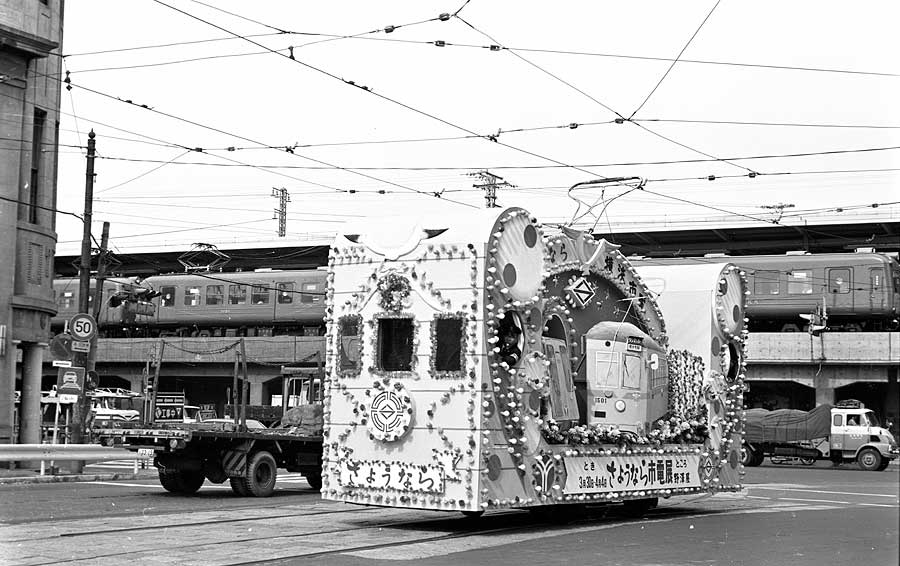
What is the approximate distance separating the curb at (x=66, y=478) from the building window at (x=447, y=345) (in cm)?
1287

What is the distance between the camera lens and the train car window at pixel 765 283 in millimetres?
49328

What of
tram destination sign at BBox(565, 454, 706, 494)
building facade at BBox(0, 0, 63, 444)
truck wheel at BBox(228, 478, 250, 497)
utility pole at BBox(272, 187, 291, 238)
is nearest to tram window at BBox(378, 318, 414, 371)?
tram destination sign at BBox(565, 454, 706, 494)

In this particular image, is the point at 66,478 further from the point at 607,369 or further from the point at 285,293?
the point at 285,293

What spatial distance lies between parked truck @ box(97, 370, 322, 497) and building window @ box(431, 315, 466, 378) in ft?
21.5

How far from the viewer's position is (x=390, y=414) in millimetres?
15078

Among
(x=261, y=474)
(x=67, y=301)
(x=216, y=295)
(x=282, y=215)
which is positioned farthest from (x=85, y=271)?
(x=282, y=215)

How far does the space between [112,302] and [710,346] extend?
1976 centimetres

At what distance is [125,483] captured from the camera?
24703mm

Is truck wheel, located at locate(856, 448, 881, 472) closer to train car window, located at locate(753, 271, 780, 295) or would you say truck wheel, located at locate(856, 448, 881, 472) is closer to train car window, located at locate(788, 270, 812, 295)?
train car window, located at locate(788, 270, 812, 295)

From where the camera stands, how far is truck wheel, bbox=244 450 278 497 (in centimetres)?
2070

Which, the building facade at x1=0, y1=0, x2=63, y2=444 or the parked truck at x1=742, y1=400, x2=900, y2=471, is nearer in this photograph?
the building facade at x1=0, y1=0, x2=63, y2=444

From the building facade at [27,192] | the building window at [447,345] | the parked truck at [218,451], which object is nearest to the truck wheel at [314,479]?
the parked truck at [218,451]

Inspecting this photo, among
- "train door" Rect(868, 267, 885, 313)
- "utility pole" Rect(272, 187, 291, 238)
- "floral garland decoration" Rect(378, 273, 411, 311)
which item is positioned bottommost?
"floral garland decoration" Rect(378, 273, 411, 311)

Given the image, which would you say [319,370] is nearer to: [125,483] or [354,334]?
[125,483]
